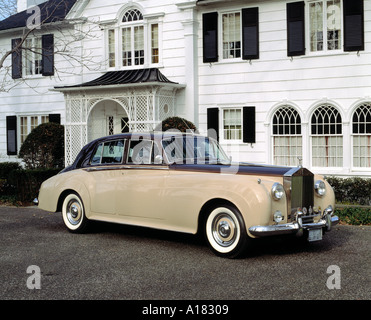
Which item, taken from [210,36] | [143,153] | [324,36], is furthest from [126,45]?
[143,153]

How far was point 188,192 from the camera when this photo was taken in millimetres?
7844

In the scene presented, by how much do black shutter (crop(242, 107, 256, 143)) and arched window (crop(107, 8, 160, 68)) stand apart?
13.0ft

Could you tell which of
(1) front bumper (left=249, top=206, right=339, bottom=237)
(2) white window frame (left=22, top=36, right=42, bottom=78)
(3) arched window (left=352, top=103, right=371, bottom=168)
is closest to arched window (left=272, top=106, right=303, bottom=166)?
(3) arched window (left=352, top=103, right=371, bottom=168)

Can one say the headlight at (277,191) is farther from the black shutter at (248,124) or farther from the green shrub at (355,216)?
the black shutter at (248,124)

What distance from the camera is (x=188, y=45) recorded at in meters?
17.7

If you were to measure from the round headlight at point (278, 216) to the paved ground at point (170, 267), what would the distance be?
0.55m

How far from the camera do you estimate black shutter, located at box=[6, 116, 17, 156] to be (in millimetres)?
21828

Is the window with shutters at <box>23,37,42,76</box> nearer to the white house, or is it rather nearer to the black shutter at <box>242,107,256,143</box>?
the white house

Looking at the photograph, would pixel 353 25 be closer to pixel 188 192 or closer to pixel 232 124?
pixel 232 124

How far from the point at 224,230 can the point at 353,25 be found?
10.1 meters

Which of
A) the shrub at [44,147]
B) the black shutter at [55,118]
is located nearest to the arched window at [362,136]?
the shrub at [44,147]

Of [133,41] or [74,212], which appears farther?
[133,41]

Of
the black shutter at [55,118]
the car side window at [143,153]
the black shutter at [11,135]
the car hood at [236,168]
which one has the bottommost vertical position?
the car hood at [236,168]

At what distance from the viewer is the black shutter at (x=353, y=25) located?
15102 mm
